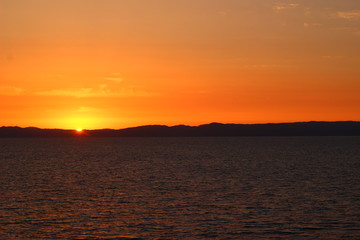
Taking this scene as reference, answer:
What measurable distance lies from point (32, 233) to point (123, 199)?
822 inches

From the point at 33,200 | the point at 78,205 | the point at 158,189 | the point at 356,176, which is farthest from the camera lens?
the point at 356,176

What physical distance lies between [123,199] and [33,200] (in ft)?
35.9

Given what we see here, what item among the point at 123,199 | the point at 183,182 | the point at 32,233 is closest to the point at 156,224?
the point at 32,233

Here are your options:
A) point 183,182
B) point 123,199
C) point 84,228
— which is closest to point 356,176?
point 183,182

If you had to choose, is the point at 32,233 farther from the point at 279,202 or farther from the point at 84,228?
the point at 279,202

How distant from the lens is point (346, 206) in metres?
55.3

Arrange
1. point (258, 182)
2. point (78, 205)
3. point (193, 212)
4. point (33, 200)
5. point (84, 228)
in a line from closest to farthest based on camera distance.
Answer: point (84, 228) → point (193, 212) → point (78, 205) → point (33, 200) → point (258, 182)

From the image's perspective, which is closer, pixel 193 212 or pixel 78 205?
pixel 193 212

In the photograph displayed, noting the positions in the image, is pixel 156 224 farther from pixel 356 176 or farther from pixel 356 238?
pixel 356 176

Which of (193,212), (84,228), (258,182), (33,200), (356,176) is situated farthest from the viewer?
(356,176)

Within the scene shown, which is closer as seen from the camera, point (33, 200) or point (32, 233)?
point (32, 233)

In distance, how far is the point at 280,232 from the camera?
42906mm

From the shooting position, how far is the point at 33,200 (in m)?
61.5

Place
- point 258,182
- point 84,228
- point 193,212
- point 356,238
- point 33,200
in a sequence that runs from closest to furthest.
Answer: point 356,238, point 84,228, point 193,212, point 33,200, point 258,182
